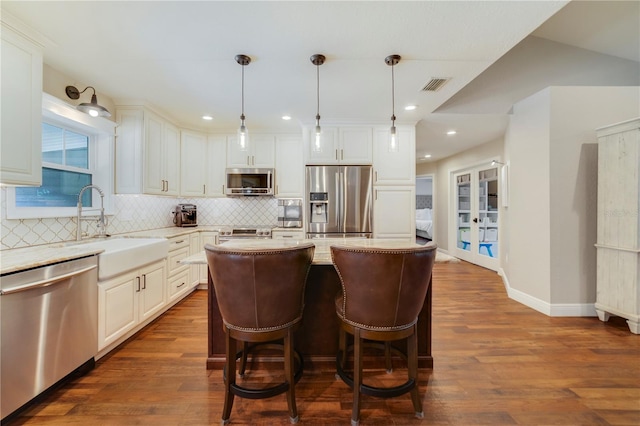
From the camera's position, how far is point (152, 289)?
2596 mm

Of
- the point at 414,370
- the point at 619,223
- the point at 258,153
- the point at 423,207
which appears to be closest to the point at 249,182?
the point at 258,153

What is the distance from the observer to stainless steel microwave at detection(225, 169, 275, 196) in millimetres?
3977

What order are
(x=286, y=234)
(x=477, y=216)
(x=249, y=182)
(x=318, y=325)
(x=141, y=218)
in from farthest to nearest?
(x=477, y=216) < (x=249, y=182) < (x=286, y=234) < (x=141, y=218) < (x=318, y=325)

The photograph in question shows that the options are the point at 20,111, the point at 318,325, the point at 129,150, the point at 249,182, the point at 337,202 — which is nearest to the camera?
the point at 20,111

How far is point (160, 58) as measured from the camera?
7.06 ft

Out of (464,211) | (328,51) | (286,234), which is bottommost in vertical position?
(286,234)

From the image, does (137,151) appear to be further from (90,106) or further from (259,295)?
(259,295)

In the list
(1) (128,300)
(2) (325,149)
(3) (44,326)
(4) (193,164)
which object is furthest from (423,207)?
(3) (44,326)

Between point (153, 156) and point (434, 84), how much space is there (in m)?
3.46

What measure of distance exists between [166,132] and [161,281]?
2.09m

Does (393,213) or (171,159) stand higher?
(171,159)

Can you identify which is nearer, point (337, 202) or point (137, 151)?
point (137, 151)

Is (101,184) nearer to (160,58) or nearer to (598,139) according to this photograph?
(160,58)

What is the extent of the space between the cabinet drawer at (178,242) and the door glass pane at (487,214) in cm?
534
